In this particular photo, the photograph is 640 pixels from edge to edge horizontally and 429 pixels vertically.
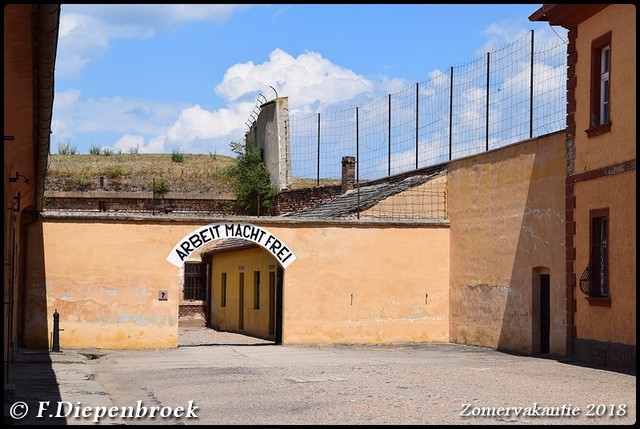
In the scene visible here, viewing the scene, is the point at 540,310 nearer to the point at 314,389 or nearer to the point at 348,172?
the point at 314,389

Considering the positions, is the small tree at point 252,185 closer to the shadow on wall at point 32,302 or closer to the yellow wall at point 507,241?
the yellow wall at point 507,241

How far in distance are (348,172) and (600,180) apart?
1677cm

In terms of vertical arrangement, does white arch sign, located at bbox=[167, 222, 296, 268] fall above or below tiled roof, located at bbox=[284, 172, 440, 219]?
below

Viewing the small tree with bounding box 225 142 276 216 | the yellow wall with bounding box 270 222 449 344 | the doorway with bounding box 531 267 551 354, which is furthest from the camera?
the small tree with bounding box 225 142 276 216

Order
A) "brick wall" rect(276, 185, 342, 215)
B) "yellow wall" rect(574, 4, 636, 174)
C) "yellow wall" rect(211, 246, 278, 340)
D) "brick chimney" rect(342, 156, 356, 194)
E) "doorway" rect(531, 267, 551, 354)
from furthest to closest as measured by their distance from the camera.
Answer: "brick wall" rect(276, 185, 342, 215)
"brick chimney" rect(342, 156, 356, 194)
"yellow wall" rect(211, 246, 278, 340)
"doorway" rect(531, 267, 551, 354)
"yellow wall" rect(574, 4, 636, 174)

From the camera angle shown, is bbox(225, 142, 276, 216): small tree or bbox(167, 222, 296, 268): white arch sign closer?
bbox(167, 222, 296, 268): white arch sign

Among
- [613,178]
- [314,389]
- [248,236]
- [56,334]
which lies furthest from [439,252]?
[314,389]

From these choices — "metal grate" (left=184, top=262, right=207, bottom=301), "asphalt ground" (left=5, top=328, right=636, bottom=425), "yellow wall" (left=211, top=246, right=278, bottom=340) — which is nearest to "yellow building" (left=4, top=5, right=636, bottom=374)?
"asphalt ground" (left=5, top=328, right=636, bottom=425)

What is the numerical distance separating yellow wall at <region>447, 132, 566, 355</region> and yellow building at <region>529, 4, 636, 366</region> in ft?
2.23

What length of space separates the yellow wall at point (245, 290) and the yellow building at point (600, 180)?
11114mm

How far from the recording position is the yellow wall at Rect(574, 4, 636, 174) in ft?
56.2

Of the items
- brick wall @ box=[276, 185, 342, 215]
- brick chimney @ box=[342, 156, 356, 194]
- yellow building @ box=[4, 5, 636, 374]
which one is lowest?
yellow building @ box=[4, 5, 636, 374]

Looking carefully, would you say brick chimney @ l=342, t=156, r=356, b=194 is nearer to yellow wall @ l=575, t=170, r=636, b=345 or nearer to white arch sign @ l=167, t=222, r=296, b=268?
white arch sign @ l=167, t=222, r=296, b=268

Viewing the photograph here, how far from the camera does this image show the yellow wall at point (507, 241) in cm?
2047
